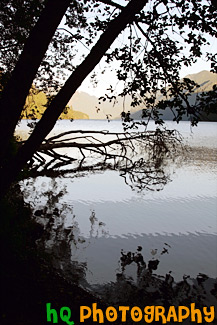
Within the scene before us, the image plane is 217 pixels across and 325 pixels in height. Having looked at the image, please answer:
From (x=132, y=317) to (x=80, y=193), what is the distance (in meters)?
12.9

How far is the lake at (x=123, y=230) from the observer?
912 cm

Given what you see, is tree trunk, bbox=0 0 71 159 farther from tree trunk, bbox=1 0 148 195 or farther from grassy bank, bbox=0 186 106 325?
grassy bank, bbox=0 186 106 325

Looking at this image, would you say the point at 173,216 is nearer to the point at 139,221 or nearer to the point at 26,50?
the point at 139,221

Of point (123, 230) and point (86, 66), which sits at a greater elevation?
point (86, 66)

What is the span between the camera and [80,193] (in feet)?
63.9

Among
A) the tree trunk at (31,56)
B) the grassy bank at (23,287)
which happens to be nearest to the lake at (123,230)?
the grassy bank at (23,287)

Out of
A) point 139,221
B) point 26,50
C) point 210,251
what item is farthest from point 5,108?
point 139,221

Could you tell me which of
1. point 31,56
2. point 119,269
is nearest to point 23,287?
point 119,269

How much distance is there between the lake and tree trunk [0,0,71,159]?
5931 millimetres

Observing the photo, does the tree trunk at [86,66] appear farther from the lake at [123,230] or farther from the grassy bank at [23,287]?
the lake at [123,230]

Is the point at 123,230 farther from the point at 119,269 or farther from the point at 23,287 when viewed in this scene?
the point at 23,287

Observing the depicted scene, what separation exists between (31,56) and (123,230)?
33.5 ft

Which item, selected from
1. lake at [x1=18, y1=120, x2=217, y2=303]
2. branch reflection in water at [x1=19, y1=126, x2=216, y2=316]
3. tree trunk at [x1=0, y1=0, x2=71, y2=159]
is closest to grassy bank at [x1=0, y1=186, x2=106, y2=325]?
branch reflection in water at [x1=19, y1=126, x2=216, y2=316]

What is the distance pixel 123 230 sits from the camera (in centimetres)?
1302
